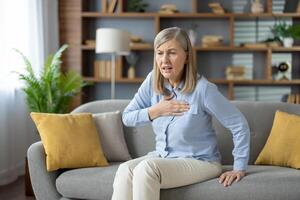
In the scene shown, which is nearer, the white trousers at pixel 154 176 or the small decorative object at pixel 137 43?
the white trousers at pixel 154 176

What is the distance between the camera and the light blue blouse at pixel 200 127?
241cm

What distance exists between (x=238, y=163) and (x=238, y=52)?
11.0 ft

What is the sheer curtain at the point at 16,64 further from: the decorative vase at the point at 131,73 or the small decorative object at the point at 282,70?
the small decorative object at the point at 282,70

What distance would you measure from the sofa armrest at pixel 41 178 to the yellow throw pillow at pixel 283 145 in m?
1.25

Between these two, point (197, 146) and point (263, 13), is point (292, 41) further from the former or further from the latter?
point (197, 146)

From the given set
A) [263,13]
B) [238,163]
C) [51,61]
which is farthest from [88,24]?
[238,163]

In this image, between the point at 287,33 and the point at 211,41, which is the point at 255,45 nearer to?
the point at 287,33

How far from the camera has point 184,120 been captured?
8.09 ft

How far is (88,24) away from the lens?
577cm

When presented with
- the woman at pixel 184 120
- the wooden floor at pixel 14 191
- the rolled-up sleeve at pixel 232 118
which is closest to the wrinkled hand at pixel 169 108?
the woman at pixel 184 120

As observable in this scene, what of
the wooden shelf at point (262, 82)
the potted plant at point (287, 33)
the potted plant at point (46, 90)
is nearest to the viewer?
the potted plant at point (46, 90)

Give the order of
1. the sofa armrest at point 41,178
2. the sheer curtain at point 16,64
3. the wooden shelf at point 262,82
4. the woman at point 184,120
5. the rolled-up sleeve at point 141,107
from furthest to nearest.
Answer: the wooden shelf at point 262,82 → the sheer curtain at point 16,64 → the sofa armrest at point 41,178 → the rolled-up sleeve at point 141,107 → the woman at point 184,120

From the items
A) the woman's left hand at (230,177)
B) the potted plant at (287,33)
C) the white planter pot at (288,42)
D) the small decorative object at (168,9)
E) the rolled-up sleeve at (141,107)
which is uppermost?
the small decorative object at (168,9)

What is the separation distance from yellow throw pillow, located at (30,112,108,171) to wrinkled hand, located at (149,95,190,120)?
562mm
